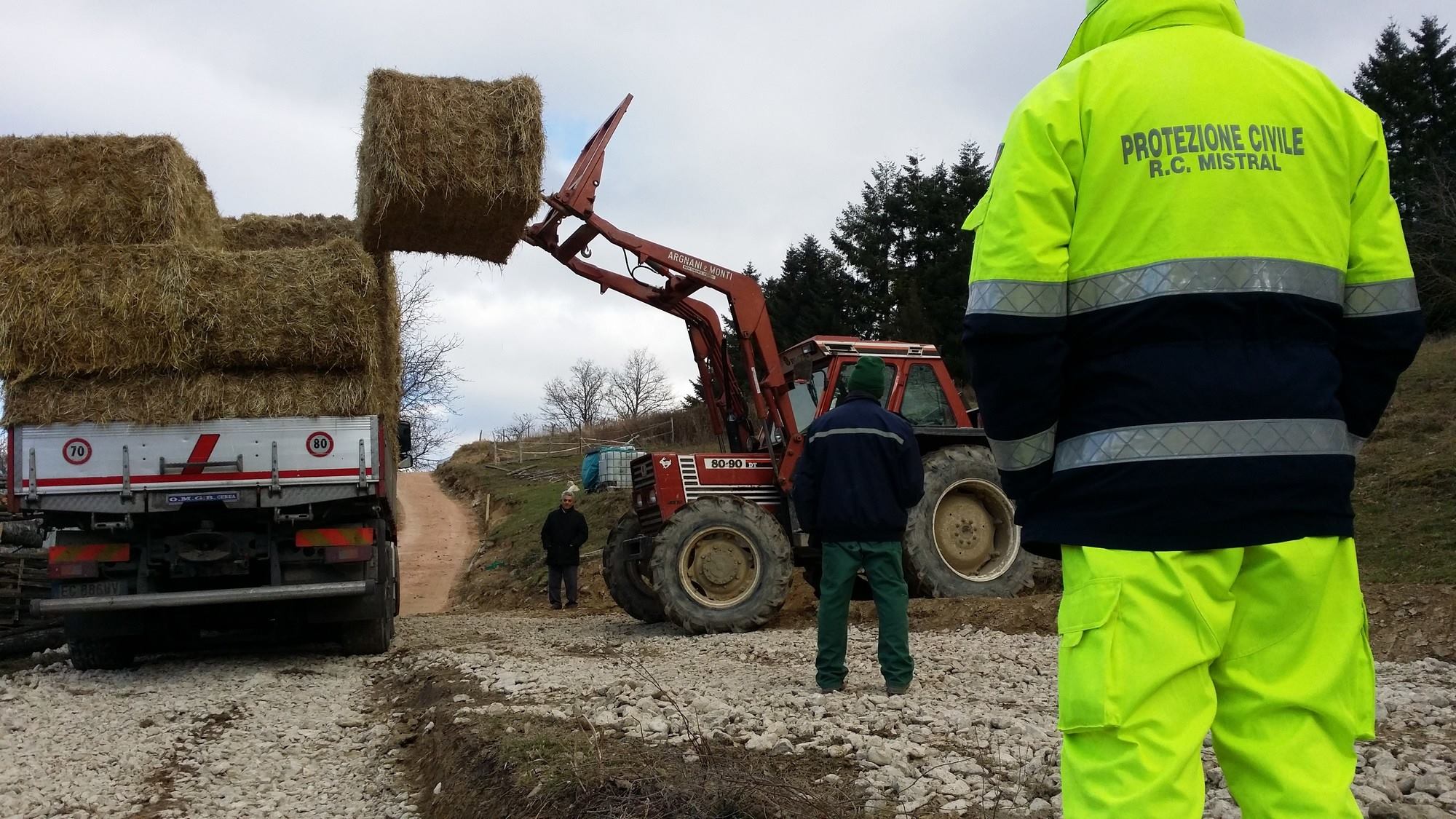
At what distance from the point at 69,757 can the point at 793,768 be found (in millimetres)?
3964

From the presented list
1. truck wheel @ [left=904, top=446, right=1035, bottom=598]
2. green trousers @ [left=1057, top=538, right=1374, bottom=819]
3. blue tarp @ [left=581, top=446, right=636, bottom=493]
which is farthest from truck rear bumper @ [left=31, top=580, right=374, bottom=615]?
green trousers @ [left=1057, top=538, right=1374, bottom=819]

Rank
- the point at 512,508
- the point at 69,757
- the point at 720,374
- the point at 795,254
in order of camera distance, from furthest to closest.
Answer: the point at 795,254 < the point at 512,508 < the point at 720,374 < the point at 69,757

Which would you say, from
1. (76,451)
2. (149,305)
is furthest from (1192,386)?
(76,451)

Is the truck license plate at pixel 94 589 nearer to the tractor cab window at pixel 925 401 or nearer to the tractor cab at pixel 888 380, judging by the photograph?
the tractor cab at pixel 888 380

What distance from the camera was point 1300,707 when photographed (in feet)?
6.95

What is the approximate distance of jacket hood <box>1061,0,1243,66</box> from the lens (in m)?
2.37

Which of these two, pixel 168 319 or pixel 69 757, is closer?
pixel 69 757

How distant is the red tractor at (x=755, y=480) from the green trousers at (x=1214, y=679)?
321 inches

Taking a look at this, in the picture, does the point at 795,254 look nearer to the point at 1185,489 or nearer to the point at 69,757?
the point at 69,757

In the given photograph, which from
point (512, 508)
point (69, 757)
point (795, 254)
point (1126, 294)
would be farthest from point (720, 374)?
point (795, 254)

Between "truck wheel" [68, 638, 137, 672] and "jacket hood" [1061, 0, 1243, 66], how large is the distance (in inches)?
355

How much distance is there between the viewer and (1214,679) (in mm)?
2180

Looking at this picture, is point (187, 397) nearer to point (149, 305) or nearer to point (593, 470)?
point (149, 305)

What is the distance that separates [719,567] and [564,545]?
20.8 ft
